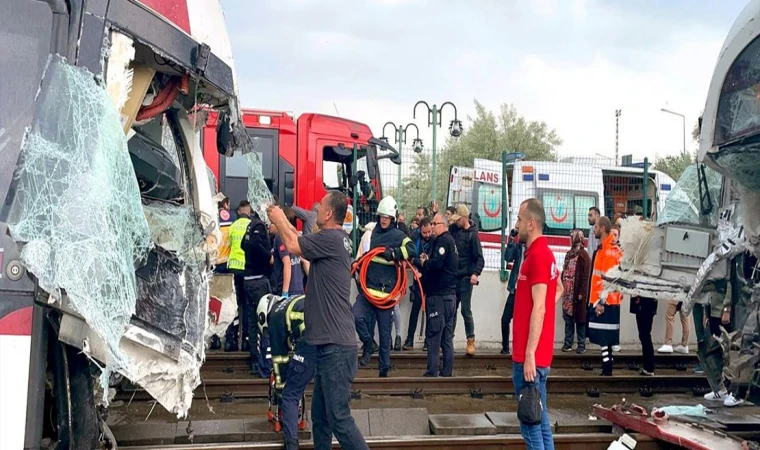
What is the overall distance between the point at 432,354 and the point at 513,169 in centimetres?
608

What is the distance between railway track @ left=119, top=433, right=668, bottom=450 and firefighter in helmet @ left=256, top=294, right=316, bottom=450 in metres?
0.31

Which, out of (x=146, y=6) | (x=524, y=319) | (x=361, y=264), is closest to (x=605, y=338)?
(x=361, y=264)

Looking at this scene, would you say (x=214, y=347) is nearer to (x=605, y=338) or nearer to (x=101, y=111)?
(x=605, y=338)

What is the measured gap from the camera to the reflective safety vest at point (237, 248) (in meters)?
7.89

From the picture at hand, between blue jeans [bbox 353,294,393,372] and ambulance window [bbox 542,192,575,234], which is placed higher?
ambulance window [bbox 542,192,575,234]

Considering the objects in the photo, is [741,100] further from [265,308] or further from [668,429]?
[265,308]

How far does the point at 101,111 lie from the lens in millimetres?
2576

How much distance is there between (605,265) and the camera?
26.5 ft

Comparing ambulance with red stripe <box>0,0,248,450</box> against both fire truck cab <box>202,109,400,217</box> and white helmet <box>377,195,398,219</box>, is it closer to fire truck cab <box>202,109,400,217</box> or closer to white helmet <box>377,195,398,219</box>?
white helmet <box>377,195,398,219</box>

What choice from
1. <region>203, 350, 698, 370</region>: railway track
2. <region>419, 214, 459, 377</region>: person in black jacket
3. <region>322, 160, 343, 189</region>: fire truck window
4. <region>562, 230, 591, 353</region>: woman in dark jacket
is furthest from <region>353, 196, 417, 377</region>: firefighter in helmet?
<region>322, 160, 343, 189</region>: fire truck window

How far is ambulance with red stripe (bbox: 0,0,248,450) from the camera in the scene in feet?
7.88

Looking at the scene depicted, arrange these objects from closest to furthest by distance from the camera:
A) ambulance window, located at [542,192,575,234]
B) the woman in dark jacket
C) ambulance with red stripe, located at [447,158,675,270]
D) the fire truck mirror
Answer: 1. the woman in dark jacket
2. the fire truck mirror
3. ambulance with red stripe, located at [447,158,675,270]
4. ambulance window, located at [542,192,575,234]

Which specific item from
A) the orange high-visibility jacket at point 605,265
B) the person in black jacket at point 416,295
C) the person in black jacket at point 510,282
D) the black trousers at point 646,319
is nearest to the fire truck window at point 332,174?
the person in black jacket at point 416,295

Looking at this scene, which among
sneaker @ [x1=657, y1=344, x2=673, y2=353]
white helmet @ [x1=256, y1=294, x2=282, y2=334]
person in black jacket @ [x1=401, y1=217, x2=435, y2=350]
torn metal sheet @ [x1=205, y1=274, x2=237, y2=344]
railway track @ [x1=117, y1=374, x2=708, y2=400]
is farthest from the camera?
sneaker @ [x1=657, y1=344, x2=673, y2=353]
